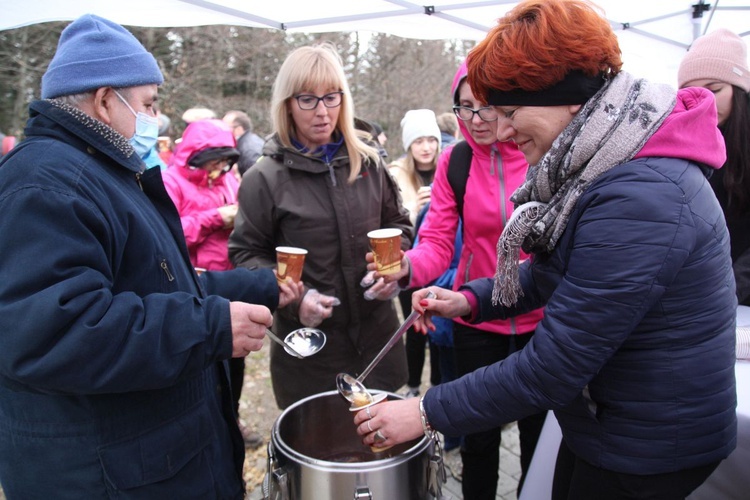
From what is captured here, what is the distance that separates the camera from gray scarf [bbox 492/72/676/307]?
1.26 meters

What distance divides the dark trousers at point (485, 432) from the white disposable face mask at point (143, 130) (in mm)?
1517

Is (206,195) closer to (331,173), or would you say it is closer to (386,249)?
(331,173)

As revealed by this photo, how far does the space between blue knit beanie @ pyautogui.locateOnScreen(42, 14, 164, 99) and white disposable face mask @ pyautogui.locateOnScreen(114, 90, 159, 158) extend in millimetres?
60

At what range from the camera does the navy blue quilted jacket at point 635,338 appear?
1182mm

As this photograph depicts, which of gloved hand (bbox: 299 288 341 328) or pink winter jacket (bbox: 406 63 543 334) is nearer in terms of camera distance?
gloved hand (bbox: 299 288 341 328)

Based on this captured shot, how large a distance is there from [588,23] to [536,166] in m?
0.36

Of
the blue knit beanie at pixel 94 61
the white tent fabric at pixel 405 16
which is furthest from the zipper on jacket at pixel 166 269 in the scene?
the white tent fabric at pixel 405 16


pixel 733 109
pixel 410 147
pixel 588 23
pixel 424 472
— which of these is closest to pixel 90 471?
pixel 424 472

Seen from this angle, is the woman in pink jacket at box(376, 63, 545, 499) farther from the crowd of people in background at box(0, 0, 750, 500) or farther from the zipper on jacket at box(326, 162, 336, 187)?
the crowd of people in background at box(0, 0, 750, 500)

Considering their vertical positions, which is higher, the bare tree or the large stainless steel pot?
the bare tree

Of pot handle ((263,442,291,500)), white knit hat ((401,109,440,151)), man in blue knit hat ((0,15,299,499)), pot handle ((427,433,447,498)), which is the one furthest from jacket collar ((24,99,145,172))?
white knit hat ((401,109,440,151))

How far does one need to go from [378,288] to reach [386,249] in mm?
257

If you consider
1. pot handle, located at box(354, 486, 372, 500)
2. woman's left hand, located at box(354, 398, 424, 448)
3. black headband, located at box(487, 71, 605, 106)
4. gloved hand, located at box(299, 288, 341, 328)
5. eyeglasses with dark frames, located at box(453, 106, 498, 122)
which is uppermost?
black headband, located at box(487, 71, 605, 106)

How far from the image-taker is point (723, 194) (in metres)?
2.47
